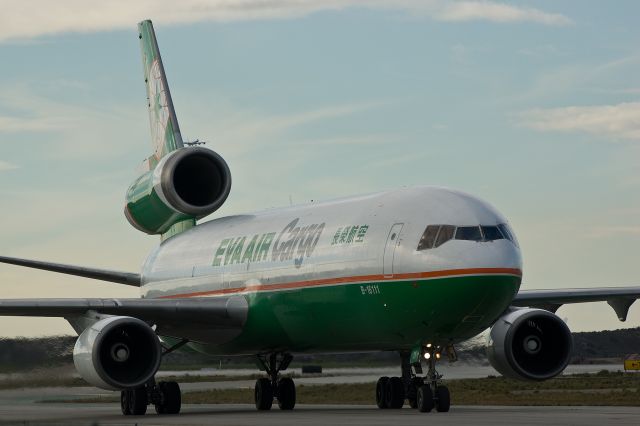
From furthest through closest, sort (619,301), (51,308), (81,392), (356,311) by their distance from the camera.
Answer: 1. (81,392)
2. (619,301)
3. (51,308)
4. (356,311)

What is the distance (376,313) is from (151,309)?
5.47 metres

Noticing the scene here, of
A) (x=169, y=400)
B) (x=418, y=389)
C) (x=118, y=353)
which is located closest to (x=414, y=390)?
(x=418, y=389)

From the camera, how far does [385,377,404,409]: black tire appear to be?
27312mm

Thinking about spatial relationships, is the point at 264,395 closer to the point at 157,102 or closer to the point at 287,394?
the point at 287,394

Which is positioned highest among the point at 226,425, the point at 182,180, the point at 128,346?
the point at 182,180

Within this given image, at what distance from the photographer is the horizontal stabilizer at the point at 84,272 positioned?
33.0 metres

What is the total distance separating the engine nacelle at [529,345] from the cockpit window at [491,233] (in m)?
2.96

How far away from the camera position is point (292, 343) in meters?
28.4

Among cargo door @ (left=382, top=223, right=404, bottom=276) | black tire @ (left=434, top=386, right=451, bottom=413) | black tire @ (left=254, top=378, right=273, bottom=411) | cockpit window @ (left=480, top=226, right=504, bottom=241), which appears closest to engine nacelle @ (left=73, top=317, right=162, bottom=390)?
black tire @ (left=254, top=378, right=273, bottom=411)

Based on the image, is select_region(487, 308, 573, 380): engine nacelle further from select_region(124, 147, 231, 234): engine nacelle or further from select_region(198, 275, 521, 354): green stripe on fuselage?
select_region(124, 147, 231, 234): engine nacelle

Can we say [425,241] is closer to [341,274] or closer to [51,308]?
[341,274]

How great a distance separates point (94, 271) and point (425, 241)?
519 inches

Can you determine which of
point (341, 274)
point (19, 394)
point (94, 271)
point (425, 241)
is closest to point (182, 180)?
point (94, 271)

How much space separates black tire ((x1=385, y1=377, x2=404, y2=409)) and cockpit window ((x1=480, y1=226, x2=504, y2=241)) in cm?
513
